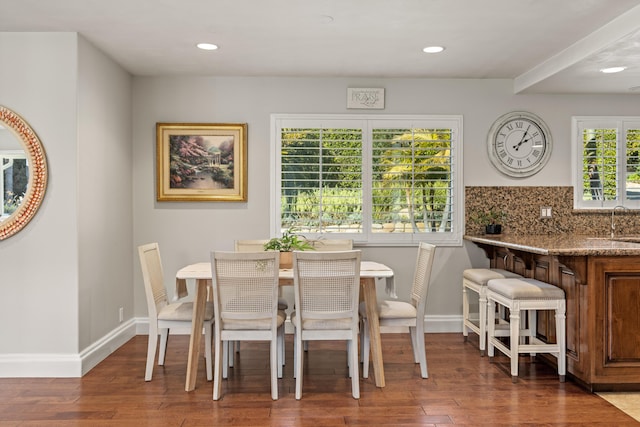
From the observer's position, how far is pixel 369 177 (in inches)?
200

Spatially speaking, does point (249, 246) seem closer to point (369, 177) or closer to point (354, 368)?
point (369, 177)

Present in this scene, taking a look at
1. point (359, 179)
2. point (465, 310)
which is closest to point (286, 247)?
point (359, 179)

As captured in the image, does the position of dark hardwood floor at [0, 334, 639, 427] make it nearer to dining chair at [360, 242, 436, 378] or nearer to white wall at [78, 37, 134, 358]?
dining chair at [360, 242, 436, 378]

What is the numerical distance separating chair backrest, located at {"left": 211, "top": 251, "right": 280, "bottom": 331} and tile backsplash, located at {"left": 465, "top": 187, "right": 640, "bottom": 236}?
2580 millimetres

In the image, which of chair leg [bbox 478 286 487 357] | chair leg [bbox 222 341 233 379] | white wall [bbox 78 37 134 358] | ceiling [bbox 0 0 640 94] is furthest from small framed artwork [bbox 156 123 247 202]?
chair leg [bbox 478 286 487 357]

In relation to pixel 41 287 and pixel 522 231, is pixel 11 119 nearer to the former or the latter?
pixel 41 287

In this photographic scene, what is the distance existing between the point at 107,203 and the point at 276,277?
76.9 inches

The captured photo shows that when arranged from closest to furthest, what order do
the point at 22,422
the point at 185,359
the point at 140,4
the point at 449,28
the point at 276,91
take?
1. the point at 22,422
2. the point at 140,4
3. the point at 449,28
4. the point at 185,359
5. the point at 276,91

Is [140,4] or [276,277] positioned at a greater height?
[140,4]

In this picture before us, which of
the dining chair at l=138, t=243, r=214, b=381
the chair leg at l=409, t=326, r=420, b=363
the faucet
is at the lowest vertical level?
the chair leg at l=409, t=326, r=420, b=363

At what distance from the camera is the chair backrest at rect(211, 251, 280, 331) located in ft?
10.5

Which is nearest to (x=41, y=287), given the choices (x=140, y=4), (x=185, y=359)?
(x=185, y=359)

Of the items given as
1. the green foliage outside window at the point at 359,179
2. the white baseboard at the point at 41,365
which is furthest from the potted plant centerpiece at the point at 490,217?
the white baseboard at the point at 41,365

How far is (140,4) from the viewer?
10.6 feet
